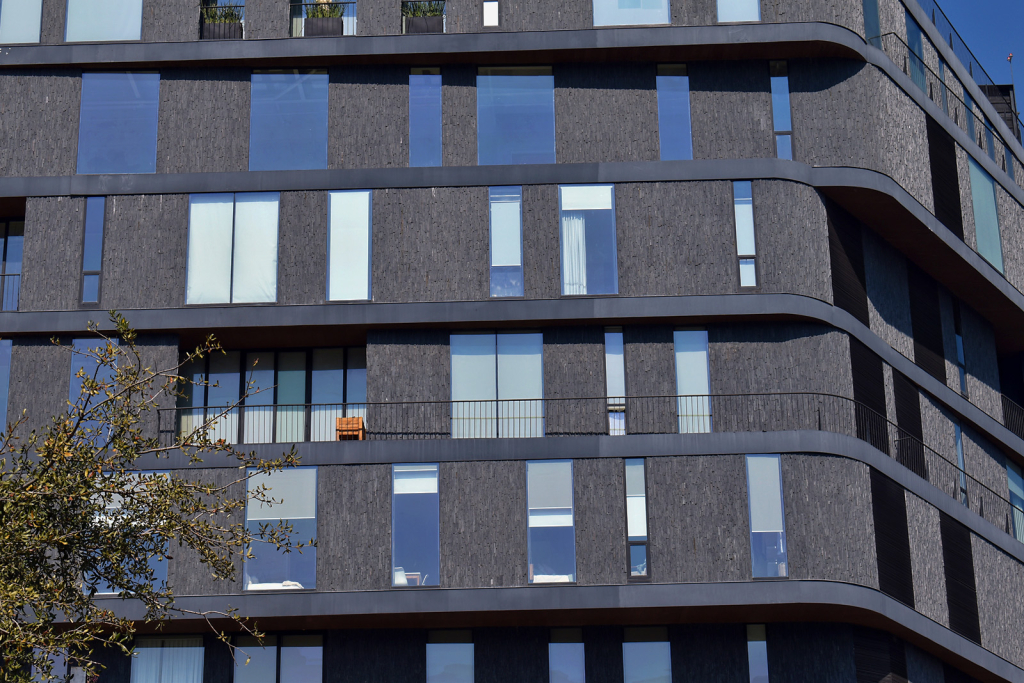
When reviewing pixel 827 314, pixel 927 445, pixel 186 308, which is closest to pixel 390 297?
pixel 186 308

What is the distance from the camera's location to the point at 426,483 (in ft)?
108

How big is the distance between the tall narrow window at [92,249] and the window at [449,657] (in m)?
11.2

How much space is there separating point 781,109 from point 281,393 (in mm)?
13849

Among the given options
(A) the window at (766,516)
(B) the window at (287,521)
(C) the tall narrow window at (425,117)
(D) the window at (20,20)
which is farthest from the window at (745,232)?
(D) the window at (20,20)

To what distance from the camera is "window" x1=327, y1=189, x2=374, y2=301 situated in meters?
34.5

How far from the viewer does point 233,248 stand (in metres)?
34.9

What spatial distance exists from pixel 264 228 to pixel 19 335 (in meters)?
6.21

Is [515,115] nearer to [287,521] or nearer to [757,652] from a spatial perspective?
[287,521]

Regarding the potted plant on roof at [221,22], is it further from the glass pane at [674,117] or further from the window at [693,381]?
the window at [693,381]

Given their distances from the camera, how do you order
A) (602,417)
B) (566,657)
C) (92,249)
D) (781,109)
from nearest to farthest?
(566,657) → (602,417) → (92,249) → (781,109)

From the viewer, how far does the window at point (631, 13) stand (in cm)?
3588

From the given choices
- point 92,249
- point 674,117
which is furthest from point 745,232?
point 92,249

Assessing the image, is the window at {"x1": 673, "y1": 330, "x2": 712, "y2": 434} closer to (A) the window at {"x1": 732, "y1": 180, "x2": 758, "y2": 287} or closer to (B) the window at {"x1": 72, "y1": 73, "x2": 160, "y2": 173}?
(A) the window at {"x1": 732, "y1": 180, "x2": 758, "y2": 287}

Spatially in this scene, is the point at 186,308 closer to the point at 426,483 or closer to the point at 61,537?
the point at 426,483
